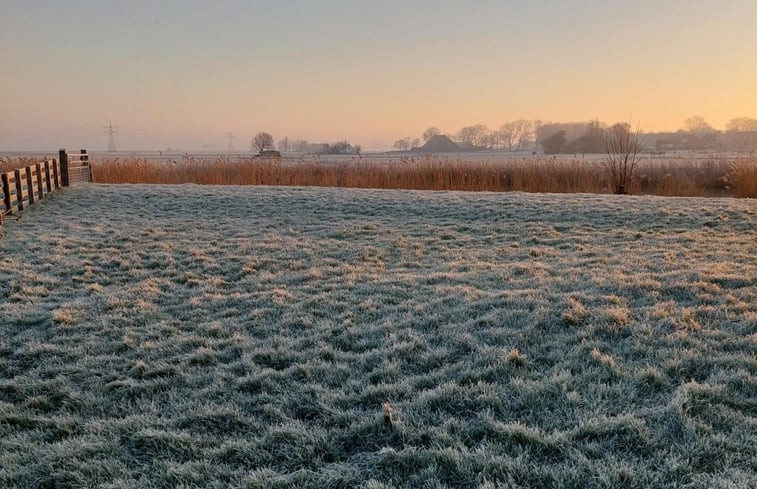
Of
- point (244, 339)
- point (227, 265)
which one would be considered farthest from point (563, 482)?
point (227, 265)

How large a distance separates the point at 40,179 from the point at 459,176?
11.5 meters

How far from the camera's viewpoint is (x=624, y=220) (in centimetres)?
881

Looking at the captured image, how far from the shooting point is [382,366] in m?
3.28

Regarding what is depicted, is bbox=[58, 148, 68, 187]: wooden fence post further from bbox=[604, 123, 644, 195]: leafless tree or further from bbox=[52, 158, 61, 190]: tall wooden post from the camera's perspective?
bbox=[604, 123, 644, 195]: leafless tree

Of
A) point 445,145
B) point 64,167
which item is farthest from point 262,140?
point 64,167

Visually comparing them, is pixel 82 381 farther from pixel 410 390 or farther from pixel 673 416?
pixel 673 416

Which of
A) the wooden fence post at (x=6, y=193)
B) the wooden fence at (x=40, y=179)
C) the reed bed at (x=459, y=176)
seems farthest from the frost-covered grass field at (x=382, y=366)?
the reed bed at (x=459, y=176)

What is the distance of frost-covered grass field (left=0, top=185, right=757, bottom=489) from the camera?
7.50ft

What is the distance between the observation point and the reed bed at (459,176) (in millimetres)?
15117

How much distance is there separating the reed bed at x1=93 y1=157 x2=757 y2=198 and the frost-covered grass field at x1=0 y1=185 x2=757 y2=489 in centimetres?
852

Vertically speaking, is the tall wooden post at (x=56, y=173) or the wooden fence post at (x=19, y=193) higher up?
the tall wooden post at (x=56, y=173)

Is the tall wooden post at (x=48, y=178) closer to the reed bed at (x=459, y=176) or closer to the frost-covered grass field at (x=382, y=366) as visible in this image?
the reed bed at (x=459, y=176)

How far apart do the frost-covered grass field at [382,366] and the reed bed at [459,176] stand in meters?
8.52

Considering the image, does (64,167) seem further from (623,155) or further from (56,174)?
(623,155)
